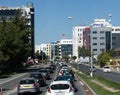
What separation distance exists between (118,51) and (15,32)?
75659 millimetres

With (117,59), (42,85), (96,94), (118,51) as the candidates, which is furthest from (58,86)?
(118,51)

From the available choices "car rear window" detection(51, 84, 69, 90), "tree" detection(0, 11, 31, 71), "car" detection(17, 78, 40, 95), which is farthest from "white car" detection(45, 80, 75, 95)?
"tree" detection(0, 11, 31, 71)

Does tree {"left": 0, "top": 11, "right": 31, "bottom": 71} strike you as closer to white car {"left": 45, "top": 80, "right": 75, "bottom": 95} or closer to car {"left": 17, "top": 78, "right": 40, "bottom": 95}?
car {"left": 17, "top": 78, "right": 40, "bottom": 95}

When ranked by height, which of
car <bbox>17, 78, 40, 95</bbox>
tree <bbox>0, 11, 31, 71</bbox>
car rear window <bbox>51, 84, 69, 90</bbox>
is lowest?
car <bbox>17, 78, 40, 95</bbox>

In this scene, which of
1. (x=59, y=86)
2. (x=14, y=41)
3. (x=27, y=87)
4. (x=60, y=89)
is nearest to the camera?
(x=60, y=89)

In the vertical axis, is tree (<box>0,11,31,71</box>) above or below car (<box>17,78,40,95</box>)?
above

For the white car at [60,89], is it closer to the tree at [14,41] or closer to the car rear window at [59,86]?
the car rear window at [59,86]

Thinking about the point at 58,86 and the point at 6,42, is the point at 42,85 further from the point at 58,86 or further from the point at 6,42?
the point at 6,42

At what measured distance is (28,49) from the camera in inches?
4397

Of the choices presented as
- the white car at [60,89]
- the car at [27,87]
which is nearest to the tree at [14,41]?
the car at [27,87]

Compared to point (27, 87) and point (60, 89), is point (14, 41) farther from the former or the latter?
point (60, 89)

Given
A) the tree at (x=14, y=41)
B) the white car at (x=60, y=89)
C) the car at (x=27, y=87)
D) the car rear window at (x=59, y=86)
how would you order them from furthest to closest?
the tree at (x=14, y=41), the car at (x=27, y=87), the car rear window at (x=59, y=86), the white car at (x=60, y=89)

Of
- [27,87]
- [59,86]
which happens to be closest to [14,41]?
[27,87]

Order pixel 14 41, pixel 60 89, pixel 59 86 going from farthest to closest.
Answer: pixel 14 41 → pixel 59 86 → pixel 60 89
